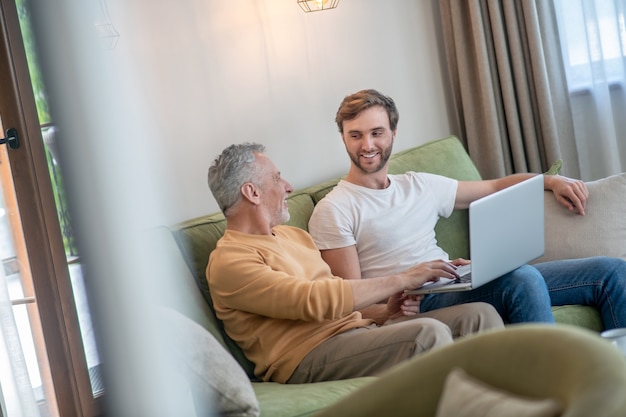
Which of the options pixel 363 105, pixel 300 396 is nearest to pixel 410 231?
pixel 363 105

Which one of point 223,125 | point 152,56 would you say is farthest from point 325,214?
point 152,56

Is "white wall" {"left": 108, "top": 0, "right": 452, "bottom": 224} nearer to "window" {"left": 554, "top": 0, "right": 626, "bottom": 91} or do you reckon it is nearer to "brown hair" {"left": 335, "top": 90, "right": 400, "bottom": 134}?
"brown hair" {"left": 335, "top": 90, "right": 400, "bottom": 134}

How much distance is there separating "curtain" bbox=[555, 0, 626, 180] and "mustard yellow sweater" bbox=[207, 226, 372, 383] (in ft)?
4.68

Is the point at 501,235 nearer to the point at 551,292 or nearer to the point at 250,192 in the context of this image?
the point at 551,292

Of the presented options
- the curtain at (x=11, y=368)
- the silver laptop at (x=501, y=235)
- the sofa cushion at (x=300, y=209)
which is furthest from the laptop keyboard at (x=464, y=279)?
the curtain at (x=11, y=368)

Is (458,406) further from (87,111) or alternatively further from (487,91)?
(487,91)

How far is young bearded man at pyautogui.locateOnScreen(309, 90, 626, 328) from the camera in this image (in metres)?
2.12

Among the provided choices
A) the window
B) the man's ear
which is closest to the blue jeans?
the man's ear

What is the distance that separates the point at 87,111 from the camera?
1.39 meters

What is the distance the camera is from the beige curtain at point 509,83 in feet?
10.0

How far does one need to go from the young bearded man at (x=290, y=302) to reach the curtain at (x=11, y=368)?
1.88 feet

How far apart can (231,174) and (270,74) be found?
694 millimetres

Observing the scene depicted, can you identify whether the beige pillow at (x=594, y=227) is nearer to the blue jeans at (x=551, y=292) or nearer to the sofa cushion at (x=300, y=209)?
the blue jeans at (x=551, y=292)

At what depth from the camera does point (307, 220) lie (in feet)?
7.71
